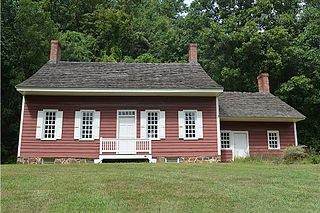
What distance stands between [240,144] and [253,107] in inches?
97.4

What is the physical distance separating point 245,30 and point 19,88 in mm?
19505

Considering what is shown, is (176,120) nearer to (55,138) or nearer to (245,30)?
(55,138)

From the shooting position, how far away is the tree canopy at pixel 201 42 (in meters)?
24.5

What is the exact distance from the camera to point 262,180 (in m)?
10.1

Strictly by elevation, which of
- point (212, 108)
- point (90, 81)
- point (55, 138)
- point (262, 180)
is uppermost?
point (90, 81)

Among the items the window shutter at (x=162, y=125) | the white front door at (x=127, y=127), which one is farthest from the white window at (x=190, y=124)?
the white front door at (x=127, y=127)

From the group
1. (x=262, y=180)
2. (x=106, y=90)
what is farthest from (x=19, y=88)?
(x=262, y=180)

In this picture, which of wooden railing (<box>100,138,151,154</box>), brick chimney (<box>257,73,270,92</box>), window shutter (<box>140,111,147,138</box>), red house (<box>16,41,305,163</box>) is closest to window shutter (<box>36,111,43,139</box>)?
red house (<box>16,41,305,163</box>)

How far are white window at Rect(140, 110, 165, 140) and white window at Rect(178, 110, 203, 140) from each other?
97 centimetres

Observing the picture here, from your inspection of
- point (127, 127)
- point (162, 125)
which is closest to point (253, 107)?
point (162, 125)

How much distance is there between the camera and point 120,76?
19109mm

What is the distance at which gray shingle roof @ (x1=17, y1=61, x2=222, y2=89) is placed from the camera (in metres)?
17.7

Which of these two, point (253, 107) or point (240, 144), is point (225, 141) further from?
point (253, 107)

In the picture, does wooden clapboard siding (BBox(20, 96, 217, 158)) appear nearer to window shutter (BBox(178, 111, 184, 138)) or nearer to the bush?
window shutter (BBox(178, 111, 184, 138))
